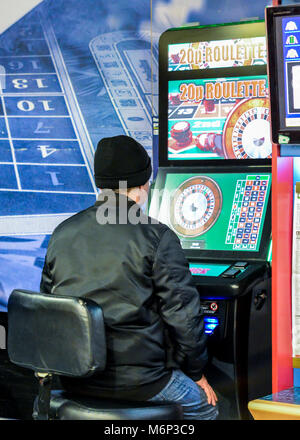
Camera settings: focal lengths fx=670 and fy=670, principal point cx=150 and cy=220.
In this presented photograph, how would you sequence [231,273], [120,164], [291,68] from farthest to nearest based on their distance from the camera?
1. [231,273]
2. [120,164]
3. [291,68]

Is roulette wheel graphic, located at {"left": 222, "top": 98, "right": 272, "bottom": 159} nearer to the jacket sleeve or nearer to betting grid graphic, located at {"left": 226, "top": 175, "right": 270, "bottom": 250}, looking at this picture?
betting grid graphic, located at {"left": 226, "top": 175, "right": 270, "bottom": 250}

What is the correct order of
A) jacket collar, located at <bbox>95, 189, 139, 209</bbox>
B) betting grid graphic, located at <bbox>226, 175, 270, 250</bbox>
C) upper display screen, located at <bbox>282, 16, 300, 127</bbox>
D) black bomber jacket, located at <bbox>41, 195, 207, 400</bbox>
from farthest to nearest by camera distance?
betting grid graphic, located at <bbox>226, 175, 270, 250</bbox> < jacket collar, located at <bbox>95, 189, 139, 209</bbox> < black bomber jacket, located at <bbox>41, 195, 207, 400</bbox> < upper display screen, located at <bbox>282, 16, 300, 127</bbox>

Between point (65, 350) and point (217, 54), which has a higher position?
point (217, 54)

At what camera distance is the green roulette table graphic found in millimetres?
3012

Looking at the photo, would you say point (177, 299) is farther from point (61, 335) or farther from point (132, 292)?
point (61, 335)

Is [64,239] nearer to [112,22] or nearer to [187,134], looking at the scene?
[187,134]

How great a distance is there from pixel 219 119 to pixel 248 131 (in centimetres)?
16

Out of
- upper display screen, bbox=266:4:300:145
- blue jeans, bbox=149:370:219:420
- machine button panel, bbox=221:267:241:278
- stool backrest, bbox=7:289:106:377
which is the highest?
upper display screen, bbox=266:4:300:145

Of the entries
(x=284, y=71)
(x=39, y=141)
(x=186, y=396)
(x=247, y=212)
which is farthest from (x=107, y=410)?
(x=39, y=141)

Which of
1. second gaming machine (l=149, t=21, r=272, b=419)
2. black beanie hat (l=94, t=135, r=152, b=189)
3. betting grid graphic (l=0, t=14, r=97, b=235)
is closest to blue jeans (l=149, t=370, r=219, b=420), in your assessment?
second gaming machine (l=149, t=21, r=272, b=419)

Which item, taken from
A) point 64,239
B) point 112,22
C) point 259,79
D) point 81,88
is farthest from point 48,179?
point 64,239

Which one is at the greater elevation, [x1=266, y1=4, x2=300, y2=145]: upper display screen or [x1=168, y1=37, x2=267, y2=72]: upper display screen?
[x1=168, y1=37, x2=267, y2=72]: upper display screen

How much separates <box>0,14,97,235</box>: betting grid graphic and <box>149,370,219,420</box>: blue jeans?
260 centimetres

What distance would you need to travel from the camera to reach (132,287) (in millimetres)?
2189
